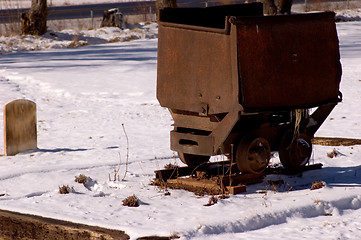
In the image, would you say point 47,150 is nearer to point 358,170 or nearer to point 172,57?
point 172,57

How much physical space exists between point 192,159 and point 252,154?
0.76 metres

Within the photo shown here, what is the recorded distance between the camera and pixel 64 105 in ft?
38.9

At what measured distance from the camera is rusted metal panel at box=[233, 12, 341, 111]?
19.2ft

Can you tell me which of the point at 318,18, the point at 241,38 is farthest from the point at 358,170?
the point at 241,38

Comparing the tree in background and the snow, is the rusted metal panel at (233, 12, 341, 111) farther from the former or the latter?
the tree in background

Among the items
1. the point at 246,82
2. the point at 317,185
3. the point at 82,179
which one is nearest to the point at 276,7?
the point at 317,185

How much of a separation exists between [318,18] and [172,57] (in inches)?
56.9

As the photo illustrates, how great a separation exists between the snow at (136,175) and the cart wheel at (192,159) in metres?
0.38

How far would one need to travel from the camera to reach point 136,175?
7184 mm

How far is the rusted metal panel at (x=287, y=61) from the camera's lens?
5.84 meters

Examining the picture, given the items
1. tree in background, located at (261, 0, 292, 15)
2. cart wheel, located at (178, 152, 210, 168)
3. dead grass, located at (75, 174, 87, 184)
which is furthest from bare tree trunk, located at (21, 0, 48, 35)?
cart wheel, located at (178, 152, 210, 168)

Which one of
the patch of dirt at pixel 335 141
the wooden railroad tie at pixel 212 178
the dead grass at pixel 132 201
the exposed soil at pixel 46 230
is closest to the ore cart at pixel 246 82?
the wooden railroad tie at pixel 212 178

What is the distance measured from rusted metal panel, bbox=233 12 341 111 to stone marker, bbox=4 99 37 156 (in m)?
3.61

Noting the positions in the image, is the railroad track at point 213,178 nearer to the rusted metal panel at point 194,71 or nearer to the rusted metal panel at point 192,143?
the rusted metal panel at point 192,143
